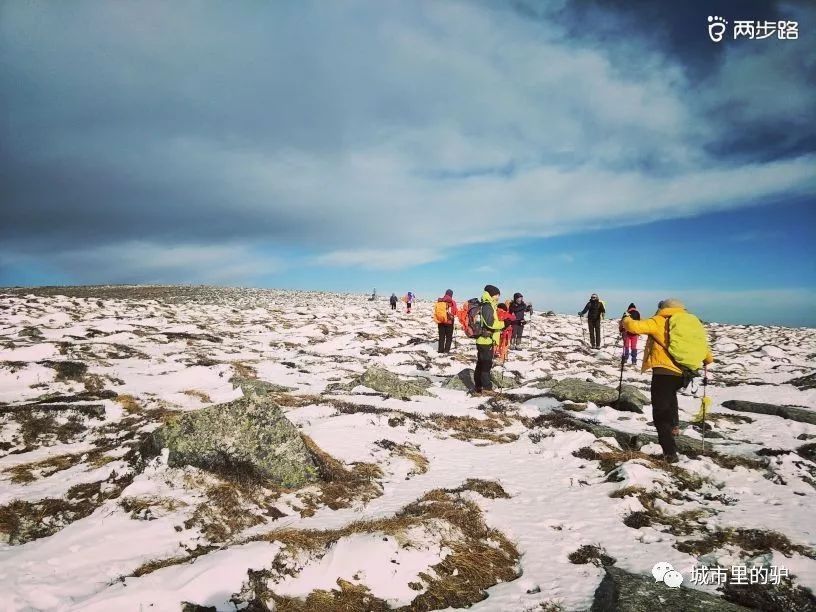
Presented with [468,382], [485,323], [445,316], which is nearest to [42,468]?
[485,323]

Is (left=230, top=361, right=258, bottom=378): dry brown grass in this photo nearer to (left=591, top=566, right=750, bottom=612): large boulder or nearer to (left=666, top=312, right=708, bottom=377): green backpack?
(left=666, top=312, right=708, bottom=377): green backpack

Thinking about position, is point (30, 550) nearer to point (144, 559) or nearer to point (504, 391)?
point (144, 559)

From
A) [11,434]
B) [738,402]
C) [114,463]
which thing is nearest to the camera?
[114,463]

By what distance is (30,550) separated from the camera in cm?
503

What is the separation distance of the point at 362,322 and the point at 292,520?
1075 inches

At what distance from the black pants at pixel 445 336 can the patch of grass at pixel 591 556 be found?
52.2ft

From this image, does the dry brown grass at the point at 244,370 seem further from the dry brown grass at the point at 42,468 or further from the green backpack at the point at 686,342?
the green backpack at the point at 686,342

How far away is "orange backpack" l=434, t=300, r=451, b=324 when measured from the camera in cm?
2006

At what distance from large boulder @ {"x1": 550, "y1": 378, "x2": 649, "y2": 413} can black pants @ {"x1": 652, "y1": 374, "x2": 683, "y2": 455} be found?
4615mm

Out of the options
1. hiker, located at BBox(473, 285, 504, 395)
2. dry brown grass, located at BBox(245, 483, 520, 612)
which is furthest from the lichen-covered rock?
dry brown grass, located at BBox(245, 483, 520, 612)

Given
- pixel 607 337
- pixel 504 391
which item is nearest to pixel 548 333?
pixel 607 337

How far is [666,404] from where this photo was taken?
8227mm

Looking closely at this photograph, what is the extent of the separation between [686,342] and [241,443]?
7.81 metres

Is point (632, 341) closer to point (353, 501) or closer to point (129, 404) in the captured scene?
point (353, 501)
